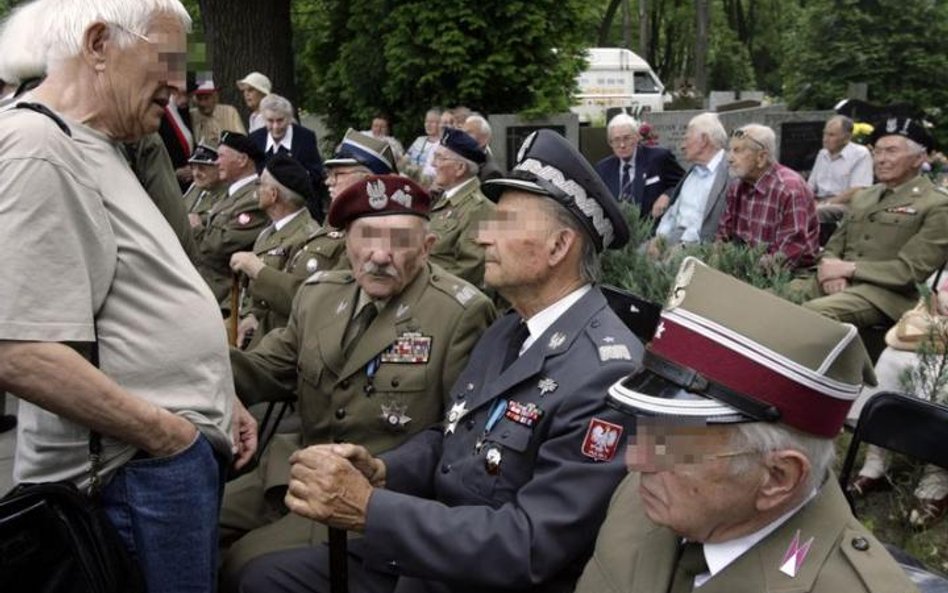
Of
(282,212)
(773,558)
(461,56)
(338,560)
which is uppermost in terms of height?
(461,56)

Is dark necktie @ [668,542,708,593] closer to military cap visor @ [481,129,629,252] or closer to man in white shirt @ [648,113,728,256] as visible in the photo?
military cap visor @ [481,129,629,252]

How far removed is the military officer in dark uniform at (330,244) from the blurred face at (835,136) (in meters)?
6.48

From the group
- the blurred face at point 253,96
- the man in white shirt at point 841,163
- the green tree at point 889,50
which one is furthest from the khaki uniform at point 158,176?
the green tree at point 889,50

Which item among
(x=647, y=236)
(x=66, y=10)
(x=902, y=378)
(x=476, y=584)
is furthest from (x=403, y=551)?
(x=647, y=236)

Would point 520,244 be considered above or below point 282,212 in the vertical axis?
above

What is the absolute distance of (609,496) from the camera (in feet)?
7.34

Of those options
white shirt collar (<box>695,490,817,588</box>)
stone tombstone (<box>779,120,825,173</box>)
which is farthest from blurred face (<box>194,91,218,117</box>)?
white shirt collar (<box>695,490,817,588</box>)

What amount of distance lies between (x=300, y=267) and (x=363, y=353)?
6.38ft

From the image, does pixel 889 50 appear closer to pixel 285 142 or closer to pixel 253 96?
pixel 253 96

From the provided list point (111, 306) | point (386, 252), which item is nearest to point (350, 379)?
point (386, 252)

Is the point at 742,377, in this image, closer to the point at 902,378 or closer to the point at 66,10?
the point at 66,10

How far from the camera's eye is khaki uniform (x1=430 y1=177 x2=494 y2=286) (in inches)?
226

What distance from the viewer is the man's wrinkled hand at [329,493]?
2242mm

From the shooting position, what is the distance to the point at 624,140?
8906mm
